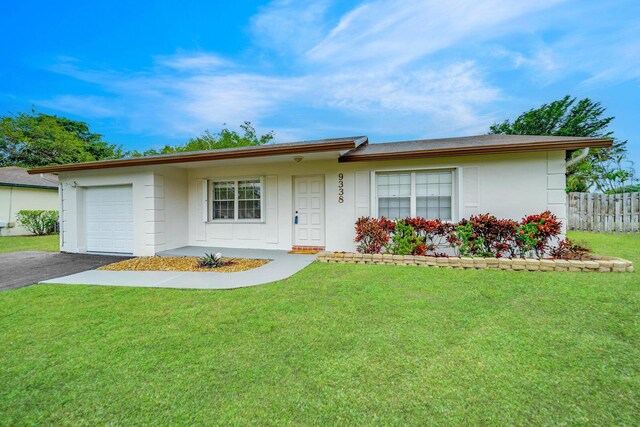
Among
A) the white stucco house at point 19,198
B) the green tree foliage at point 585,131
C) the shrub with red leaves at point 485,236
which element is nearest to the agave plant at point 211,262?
the shrub with red leaves at point 485,236

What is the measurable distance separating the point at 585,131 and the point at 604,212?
14.1 meters

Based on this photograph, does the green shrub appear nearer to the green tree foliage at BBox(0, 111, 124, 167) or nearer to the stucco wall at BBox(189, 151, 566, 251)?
the stucco wall at BBox(189, 151, 566, 251)

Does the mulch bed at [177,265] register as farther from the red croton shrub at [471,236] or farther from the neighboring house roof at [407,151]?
the red croton shrub at [471,236]

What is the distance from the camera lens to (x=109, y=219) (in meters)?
8.34

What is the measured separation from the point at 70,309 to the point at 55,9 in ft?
50.4

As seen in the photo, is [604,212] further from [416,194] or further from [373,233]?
[373,233]

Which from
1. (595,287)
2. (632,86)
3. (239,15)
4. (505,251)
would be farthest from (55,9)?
(632,86)

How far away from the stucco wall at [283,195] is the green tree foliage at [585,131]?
11.2 m

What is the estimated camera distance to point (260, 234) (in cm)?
824

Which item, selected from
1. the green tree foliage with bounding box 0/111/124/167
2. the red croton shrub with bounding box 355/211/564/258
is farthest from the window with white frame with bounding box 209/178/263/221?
the green tree foliage with bounding box 0/111/124/167

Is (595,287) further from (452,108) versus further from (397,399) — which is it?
(452,108)

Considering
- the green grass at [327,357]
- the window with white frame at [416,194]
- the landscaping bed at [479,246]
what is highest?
the window with white frame at [416,194]

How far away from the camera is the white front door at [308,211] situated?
7.78 meters

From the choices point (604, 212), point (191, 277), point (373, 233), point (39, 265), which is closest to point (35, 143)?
point (39, 265)
